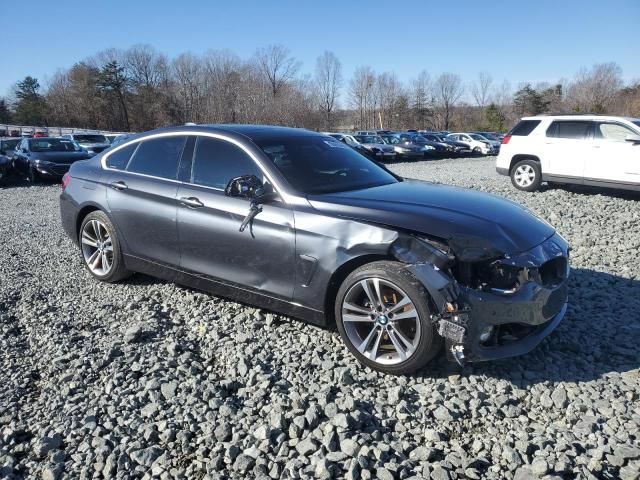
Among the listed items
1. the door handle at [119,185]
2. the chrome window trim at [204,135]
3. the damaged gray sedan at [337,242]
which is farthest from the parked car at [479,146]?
the door handle at [119,185]

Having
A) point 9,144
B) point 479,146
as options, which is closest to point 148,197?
point 9,144

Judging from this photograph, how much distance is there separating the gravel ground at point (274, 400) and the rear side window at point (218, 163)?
1121 mm

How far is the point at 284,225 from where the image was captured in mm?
3680

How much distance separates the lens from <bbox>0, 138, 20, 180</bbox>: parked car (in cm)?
1677

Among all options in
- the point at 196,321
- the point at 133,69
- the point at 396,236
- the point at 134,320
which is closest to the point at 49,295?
the point at 134,320

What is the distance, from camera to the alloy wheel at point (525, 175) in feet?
38.2

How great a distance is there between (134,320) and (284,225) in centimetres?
160

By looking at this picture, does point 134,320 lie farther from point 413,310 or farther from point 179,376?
point 413,310

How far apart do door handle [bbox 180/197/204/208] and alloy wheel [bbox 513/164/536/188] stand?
9584mm

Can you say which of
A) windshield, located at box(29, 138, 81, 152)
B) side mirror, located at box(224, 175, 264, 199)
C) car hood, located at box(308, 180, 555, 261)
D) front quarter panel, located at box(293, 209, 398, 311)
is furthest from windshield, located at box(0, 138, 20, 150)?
car hood, located at box(308, 180, 555, 261)

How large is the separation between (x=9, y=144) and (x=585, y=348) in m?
21.3

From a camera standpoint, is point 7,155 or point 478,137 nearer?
point 7,155

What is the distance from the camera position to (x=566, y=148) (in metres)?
10.9

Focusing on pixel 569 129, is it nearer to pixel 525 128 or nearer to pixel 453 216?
pixel 525 128
